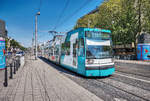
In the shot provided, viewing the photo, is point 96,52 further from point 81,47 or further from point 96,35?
point 96,35

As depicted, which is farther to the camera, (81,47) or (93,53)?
(81,47)

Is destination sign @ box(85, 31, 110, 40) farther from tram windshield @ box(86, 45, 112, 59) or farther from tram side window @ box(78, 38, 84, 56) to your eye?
tram windshield @ box(86, 45, 112, 59)

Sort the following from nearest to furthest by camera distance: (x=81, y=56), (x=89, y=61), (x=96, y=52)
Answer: (x=89, y=61)
(x=96, y=52)
(x=81, y=56)

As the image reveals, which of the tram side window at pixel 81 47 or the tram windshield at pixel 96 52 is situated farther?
the tram side window at pixel 81 47

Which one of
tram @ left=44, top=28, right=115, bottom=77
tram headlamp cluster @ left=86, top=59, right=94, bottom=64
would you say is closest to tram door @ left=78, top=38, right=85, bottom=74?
tram @ left=44, top=28, right=115, bottom=77

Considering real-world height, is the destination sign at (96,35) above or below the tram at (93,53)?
above

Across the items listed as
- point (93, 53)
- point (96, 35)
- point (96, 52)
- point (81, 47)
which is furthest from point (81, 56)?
point (96, 35)

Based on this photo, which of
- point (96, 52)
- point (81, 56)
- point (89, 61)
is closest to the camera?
point (89, 61)

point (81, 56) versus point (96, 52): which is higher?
point (96, 52)

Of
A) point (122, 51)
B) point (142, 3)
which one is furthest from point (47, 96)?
point (122, 51)

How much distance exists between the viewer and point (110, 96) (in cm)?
420

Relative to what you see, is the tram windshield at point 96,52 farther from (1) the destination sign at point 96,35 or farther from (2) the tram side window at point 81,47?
(1) the destination sign at point 96,35

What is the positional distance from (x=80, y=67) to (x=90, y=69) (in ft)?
2.59

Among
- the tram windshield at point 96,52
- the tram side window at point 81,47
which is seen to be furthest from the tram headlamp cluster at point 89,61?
the tram side window at point 81,47
